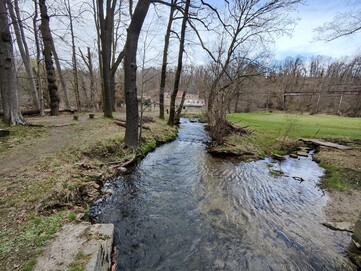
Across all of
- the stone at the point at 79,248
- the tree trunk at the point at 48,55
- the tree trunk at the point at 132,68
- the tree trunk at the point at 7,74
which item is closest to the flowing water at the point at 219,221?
the stone at the point at 79,248

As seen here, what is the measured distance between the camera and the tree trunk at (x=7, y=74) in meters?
6.83

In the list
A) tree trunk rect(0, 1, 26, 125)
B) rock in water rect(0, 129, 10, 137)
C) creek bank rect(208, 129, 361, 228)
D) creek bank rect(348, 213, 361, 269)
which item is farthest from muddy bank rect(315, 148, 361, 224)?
tree trunk rect(0, 1, 26, 125)

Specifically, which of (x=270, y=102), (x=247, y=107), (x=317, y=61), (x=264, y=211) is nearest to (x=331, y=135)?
(x=264, y=211)

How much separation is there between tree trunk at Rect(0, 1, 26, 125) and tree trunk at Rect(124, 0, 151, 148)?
415cm

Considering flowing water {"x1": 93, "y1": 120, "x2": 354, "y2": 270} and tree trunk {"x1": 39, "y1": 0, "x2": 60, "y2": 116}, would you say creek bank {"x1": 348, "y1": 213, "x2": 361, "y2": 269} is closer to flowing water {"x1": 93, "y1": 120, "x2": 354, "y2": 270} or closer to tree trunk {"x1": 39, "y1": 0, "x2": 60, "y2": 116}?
flowing water {"x1": 93, "y1": 120, "x2": 354, "y2": 270}

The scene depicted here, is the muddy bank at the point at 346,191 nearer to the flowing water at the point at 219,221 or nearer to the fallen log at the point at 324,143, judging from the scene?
the flowing water at the point at 219,221

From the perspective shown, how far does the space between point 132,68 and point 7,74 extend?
4466 mm

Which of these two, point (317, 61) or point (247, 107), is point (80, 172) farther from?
point (317, 61)

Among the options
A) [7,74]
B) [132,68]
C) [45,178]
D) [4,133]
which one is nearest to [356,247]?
[45,178]

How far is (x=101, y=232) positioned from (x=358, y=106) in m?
41.6

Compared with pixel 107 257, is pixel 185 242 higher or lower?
lower

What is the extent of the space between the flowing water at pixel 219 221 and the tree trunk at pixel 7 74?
17.1ft

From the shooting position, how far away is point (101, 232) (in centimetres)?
304

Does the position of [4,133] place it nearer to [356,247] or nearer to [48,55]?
[48,55]
